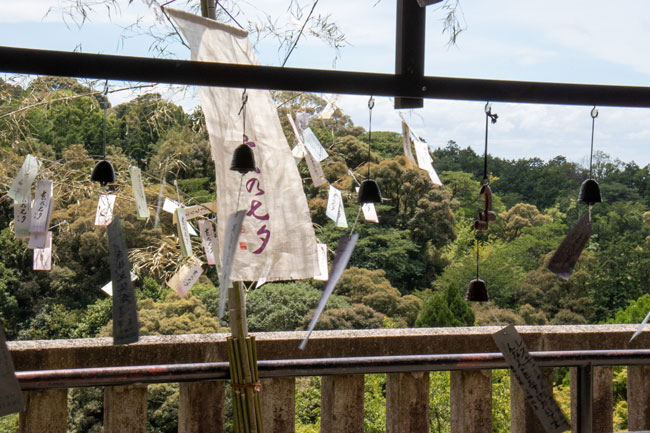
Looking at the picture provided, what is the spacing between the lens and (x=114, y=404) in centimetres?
117

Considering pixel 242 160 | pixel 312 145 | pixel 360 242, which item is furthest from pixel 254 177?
pixel 360 242

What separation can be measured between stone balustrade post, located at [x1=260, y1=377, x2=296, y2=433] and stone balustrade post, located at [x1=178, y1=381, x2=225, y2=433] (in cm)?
9

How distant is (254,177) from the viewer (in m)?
1.07

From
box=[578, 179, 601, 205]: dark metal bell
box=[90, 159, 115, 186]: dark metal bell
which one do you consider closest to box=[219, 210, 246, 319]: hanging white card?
box=[90, 159, 115, 186]: dark metal bell

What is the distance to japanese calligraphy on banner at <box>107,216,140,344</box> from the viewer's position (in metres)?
0.87

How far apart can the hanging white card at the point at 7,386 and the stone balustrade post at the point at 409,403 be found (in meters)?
0.74

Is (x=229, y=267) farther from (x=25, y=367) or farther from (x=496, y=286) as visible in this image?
(x=496, y=286)

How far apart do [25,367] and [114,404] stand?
613 mm

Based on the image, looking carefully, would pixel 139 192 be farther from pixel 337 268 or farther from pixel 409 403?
pixel 409 403

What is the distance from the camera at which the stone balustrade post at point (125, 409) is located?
1.17 metres

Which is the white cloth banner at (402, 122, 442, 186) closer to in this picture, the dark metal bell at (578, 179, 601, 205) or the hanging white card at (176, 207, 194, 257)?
the dark metal bell at (578, 179, 601, 205)

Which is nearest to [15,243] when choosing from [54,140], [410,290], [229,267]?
[54,140]

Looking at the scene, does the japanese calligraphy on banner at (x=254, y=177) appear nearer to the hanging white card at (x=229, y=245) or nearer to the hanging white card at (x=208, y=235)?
the hanging white card at (x=229, y=245)

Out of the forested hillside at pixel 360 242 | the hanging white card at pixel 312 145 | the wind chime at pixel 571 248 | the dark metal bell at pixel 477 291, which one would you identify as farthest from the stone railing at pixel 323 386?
the forested hillside at pixel 360 242
